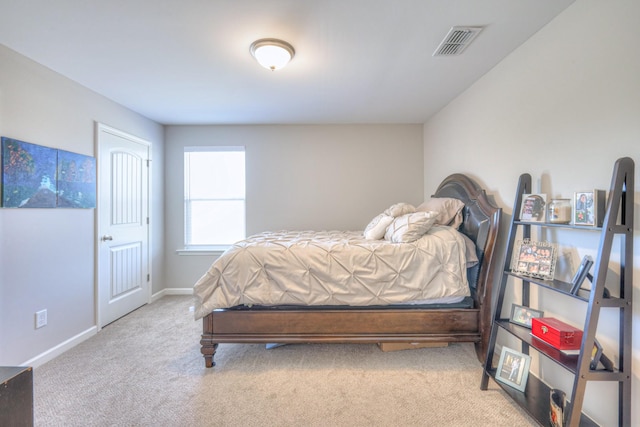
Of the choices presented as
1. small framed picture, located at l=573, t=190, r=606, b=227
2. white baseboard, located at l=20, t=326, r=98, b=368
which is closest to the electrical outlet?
white baseboard, located at l=20, t=326, r=98, b=368

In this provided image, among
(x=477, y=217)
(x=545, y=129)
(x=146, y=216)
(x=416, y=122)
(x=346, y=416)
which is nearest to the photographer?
(x=346, y=416)

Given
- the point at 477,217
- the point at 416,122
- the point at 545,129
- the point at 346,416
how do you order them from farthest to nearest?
1. the point at 416,122
2. the point at 477,217
3. the point at 545,129
4. the point at 346,416

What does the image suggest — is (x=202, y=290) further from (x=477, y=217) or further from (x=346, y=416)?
(x=477, y=217)

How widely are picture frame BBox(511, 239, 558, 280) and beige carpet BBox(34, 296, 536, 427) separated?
861mm

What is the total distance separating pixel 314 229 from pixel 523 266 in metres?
2.65

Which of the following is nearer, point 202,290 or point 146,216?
point 202,290

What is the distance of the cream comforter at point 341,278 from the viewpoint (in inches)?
82.9

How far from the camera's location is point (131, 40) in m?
1.91

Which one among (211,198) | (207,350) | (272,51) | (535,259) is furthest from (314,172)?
(535,259)

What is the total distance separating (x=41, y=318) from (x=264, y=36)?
112 inches

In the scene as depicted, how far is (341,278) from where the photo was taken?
82.8 inches

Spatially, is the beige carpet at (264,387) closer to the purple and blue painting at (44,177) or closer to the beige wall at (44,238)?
the beige wall at (44,238)

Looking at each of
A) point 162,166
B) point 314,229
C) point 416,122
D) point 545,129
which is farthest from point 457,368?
point 162,166

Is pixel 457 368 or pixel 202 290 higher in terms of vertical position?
pixel 202 290
